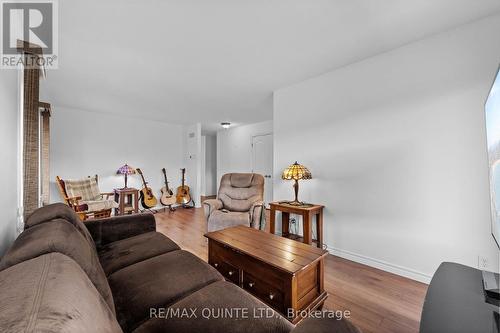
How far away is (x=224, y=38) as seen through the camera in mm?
1938

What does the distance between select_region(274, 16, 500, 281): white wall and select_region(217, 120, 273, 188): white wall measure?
2883 mm

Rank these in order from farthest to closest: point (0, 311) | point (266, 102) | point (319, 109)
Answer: point (266, 102)
point (319, 109)
point (0, 311)

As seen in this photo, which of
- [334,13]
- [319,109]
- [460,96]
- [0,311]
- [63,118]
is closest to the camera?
[0,311]

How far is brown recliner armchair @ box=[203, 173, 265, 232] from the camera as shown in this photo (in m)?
2.74

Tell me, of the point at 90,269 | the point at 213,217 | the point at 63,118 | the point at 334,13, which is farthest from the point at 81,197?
the point at 334,13

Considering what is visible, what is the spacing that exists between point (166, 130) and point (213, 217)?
3632 millimetres

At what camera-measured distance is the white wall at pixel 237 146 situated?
223 inches

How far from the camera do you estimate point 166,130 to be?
5.53 metres

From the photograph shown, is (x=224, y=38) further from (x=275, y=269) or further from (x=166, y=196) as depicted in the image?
(x=166, y=196)

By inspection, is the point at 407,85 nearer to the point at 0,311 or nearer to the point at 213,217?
the point at 213,217

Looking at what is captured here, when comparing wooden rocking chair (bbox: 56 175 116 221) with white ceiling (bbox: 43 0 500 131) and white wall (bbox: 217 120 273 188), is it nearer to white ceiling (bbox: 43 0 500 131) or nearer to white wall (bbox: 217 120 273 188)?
white ceiling (bbox: 43 0 500 131)

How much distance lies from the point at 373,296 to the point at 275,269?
3.40ft

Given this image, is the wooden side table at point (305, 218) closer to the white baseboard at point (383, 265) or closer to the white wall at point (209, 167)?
the white baseboard at point (383, 265)

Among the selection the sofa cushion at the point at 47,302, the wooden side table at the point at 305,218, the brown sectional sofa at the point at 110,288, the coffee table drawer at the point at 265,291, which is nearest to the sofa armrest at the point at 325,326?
the brown sectional sofa at the point at 110,288
